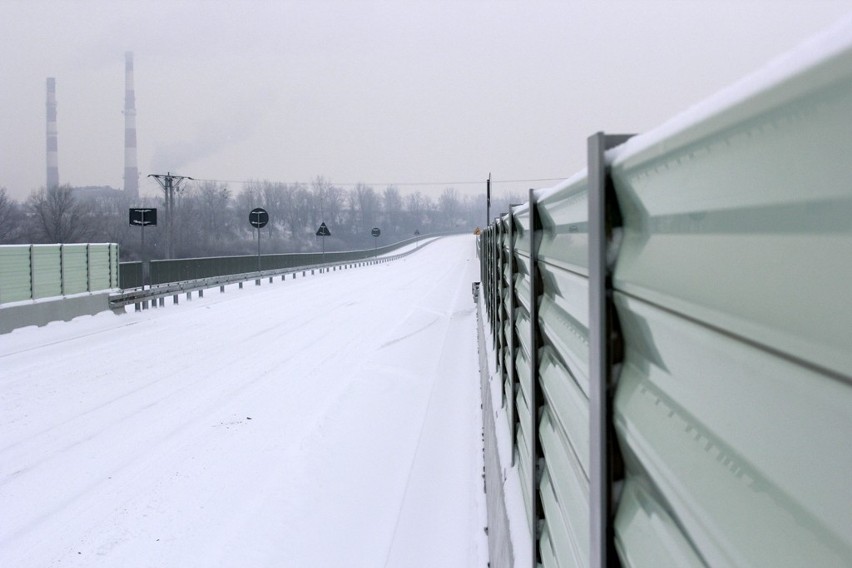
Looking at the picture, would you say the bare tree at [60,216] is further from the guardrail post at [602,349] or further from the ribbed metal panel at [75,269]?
the guardrail post at [602,349]

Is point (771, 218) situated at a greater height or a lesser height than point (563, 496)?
greater

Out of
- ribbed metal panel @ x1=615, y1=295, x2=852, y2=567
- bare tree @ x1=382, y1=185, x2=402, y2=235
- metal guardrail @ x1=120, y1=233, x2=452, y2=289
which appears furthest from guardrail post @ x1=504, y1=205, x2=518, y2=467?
bare tree @ x1=382, y1=185, x2=402, y2=235

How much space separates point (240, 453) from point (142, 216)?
22.7 metres

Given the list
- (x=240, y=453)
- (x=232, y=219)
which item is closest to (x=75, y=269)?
(x=240, y=453)

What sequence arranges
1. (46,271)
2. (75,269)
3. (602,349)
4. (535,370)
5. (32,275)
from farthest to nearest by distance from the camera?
(75,269) < (46,271) < (32,275) < (535,370) < (602,349)

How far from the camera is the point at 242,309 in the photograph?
2323cm

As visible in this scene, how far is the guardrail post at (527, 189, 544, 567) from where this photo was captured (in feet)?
9.11

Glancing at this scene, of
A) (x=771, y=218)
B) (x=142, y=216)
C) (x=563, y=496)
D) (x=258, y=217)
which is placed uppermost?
(x=258, y=217)

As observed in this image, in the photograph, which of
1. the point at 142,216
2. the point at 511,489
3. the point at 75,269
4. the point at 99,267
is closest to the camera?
the point at 511,489

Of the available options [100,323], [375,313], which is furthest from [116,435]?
[375,313]

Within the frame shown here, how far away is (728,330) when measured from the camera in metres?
0.84

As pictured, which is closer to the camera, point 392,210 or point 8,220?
point 8,220

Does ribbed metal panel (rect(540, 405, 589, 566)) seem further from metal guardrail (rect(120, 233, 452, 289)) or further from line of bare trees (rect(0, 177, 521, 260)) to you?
line of bare trees (rect(0, 177, 521, 260))

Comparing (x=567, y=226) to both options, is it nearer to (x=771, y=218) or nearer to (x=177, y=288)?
(x=771, y=218)
